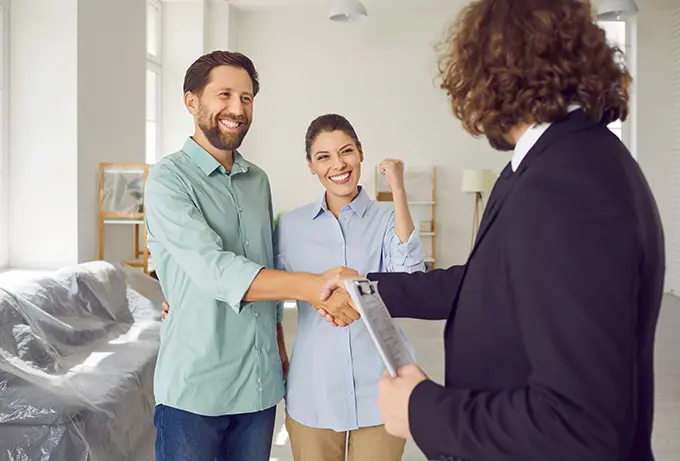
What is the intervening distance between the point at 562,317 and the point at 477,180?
24.0ft

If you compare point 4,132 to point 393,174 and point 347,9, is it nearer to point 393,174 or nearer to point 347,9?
point 393,174

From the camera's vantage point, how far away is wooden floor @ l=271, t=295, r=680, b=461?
3.37m

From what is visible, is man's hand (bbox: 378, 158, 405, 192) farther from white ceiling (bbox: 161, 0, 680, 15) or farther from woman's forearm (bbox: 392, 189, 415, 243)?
white ceiling (bbox: 161, 0, 680, 15)

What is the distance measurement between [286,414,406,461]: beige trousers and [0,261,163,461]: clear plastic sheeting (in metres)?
1.14

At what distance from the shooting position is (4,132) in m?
4.27

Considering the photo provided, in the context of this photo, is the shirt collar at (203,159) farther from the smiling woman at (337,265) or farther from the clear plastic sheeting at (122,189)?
the clear plastic sheeting at (122,189)

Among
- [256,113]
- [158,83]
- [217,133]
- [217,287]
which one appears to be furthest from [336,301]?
[256,113]

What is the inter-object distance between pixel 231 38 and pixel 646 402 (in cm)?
809

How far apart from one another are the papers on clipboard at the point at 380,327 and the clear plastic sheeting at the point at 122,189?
3.80 m

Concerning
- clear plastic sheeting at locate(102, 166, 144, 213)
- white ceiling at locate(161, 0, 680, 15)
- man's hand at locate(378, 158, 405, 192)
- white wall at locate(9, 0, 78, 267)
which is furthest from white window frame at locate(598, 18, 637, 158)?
man's hand at locate(378, 158, 405, 192)

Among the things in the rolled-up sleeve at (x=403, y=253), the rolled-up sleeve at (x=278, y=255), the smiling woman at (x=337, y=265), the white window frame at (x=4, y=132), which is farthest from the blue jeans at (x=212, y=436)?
the white window frame at (x=4, y=132)

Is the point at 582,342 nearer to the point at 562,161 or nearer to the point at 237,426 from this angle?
the point at 562,161

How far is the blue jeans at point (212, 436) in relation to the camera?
1.63m

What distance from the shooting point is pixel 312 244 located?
6.08 feet
